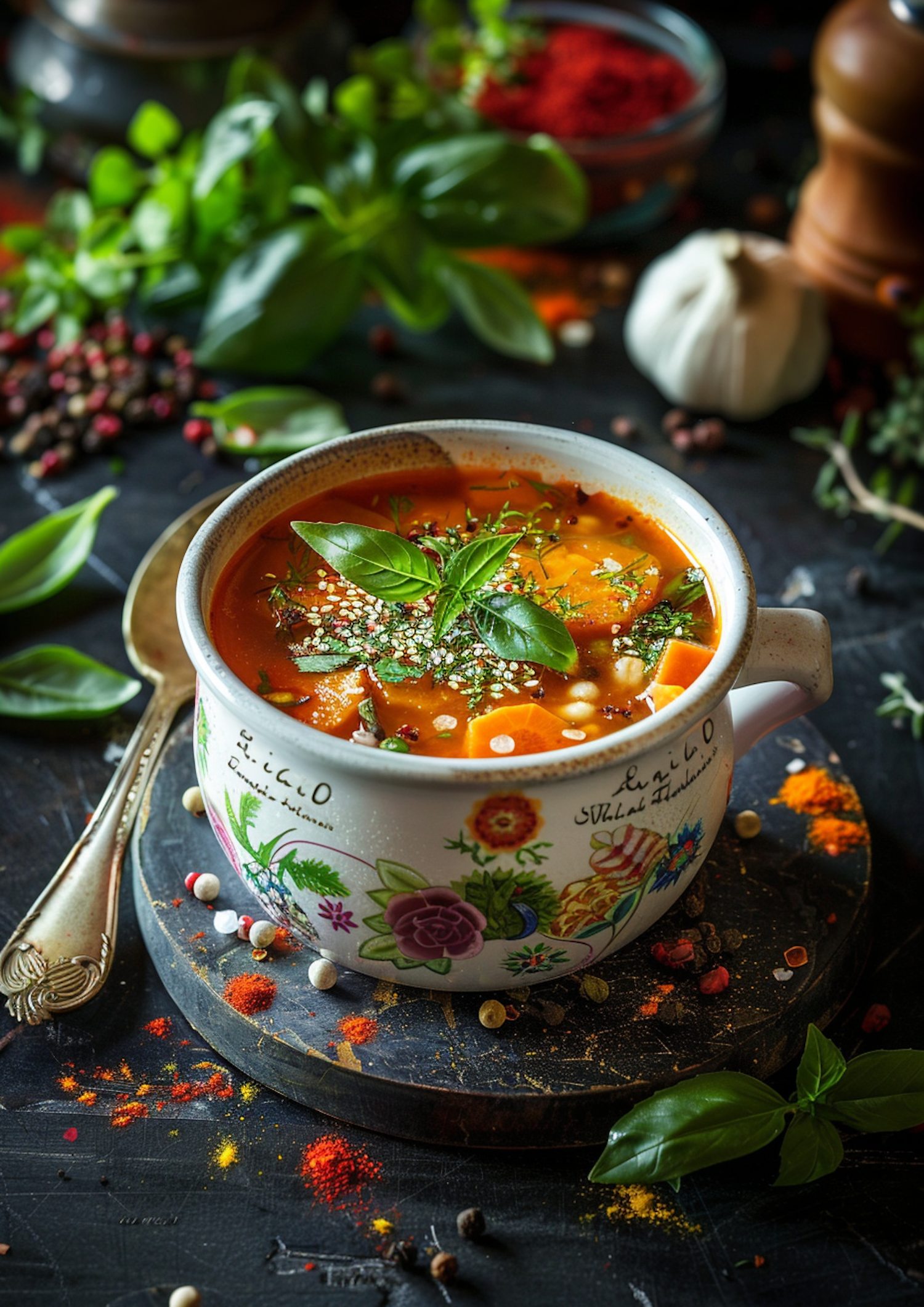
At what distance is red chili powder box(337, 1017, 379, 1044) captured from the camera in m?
1.42

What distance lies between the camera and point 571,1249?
1.32 m

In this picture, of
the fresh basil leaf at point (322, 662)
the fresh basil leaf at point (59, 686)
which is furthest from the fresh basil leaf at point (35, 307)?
the fresh basil leaf at point (322, 662)

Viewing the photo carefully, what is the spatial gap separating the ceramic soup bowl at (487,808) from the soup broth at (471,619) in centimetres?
5

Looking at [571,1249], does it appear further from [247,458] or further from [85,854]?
[247,458]

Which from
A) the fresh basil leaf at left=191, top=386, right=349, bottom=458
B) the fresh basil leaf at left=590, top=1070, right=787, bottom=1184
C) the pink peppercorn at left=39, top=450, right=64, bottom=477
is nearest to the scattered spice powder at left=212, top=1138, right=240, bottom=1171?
the fresh basil leaf at left=590, top=1070, right=787, bottom=1184

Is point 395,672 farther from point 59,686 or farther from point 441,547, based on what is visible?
point 59,686

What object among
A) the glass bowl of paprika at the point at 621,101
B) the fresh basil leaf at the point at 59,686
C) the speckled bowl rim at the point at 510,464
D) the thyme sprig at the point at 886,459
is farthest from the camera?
the glass bowl of paprika at the point at 621,101

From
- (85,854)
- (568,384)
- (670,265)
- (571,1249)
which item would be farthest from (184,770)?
(670,265)

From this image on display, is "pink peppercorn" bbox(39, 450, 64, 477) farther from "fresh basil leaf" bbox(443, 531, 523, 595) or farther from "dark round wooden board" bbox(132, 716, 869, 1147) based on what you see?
"fresh basil leaf" bbox(443, 531, 523, 595)

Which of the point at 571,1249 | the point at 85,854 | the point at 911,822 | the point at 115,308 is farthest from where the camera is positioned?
the point at 115,308

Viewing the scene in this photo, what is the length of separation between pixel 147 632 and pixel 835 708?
1072 mm

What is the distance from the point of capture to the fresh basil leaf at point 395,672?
1426 millimetres

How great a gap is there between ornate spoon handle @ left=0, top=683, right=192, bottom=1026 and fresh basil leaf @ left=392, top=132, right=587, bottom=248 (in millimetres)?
1308

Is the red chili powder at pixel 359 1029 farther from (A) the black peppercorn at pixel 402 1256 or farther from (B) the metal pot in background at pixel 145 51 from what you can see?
(B) the metal pot in background at pixel 145 51
